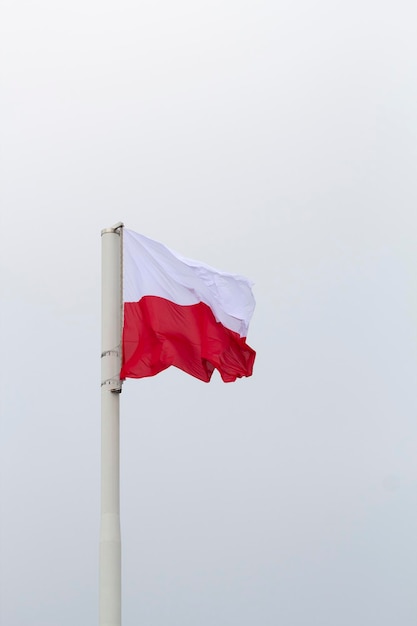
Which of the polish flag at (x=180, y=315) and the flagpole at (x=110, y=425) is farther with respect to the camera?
the polish flag at (x=180, y=315)

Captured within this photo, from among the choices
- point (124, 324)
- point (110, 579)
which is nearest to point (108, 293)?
point (124, 324)

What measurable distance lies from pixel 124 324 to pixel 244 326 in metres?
3.63

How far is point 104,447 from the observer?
19078 millimetres

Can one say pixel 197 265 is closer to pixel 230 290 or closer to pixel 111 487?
pixel 230 290

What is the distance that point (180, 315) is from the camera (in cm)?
2105

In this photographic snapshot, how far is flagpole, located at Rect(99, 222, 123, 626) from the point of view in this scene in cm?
1844

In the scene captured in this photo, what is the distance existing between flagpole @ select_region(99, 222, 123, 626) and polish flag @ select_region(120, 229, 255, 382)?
21 cm

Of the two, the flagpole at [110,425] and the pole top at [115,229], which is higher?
the pole top at [115,229]

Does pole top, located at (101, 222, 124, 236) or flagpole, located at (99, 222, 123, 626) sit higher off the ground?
pole top, located at (101, 222, 124, 236)

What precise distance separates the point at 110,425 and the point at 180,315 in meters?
2.93

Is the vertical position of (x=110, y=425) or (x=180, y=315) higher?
(x=180, y=315)

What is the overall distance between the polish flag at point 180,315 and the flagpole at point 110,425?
21 centimetres

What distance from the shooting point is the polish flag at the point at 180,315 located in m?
20.0

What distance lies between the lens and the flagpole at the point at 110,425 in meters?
18.4
